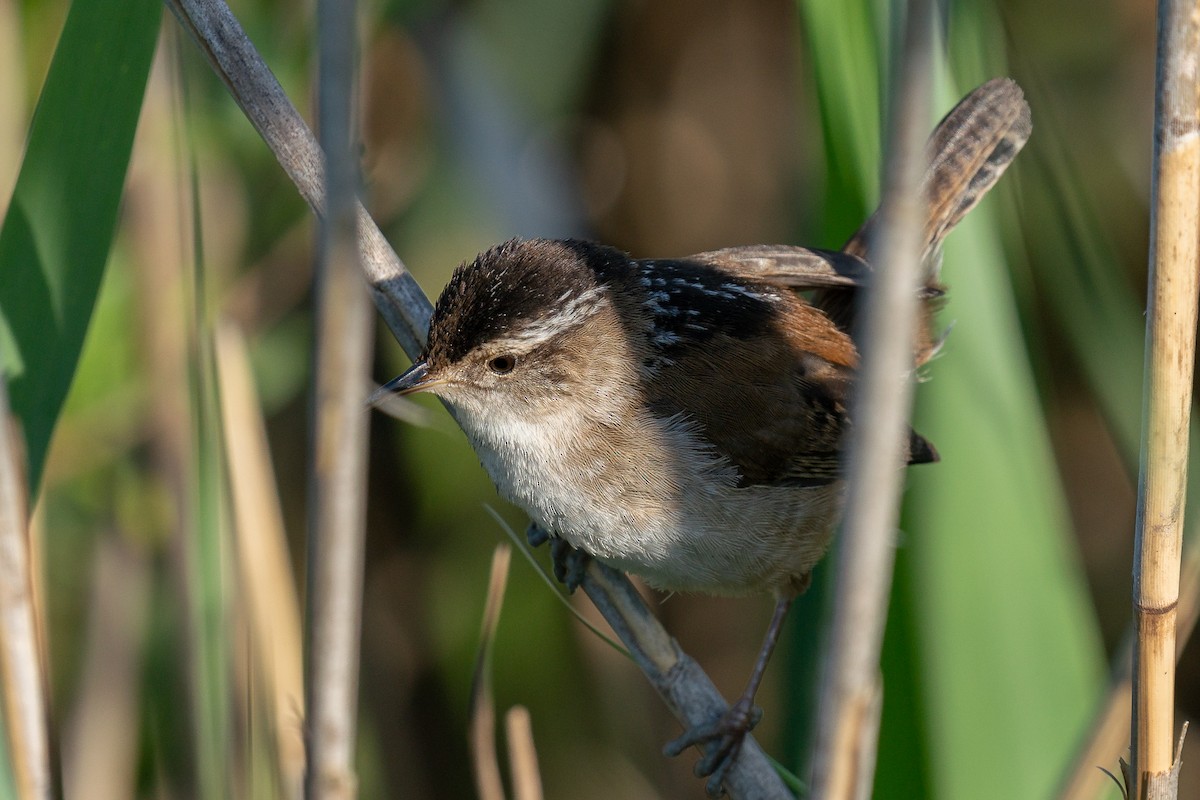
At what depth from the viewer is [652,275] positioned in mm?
2502

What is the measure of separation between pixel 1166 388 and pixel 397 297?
1337mm

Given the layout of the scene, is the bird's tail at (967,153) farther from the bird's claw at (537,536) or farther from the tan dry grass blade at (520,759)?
the tan dry grass blade at (520,759)

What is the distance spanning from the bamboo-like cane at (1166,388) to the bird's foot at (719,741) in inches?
32.8

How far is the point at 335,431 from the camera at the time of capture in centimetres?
123

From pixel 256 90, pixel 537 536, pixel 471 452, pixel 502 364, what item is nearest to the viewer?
pixel 256 90

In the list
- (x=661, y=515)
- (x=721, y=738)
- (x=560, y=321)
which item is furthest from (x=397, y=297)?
(x=721, y=738)

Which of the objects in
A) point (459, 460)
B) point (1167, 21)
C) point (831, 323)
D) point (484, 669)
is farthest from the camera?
point (459, 460)

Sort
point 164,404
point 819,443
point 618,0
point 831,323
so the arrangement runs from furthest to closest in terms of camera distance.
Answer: point 618,0 < point 164,404 < point 831,323 < point 819,443

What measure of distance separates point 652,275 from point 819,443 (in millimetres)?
514

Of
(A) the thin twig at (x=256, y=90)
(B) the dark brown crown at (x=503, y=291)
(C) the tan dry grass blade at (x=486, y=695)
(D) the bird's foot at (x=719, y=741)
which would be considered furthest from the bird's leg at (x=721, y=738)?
(A) the thin twig at (x=256, y=90)

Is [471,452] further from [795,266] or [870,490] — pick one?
[870,490]

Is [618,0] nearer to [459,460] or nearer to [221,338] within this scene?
[459,460]

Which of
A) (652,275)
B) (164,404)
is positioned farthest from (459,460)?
(652,275)

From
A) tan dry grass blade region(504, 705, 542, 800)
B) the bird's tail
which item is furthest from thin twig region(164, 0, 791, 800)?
the bird's tail
